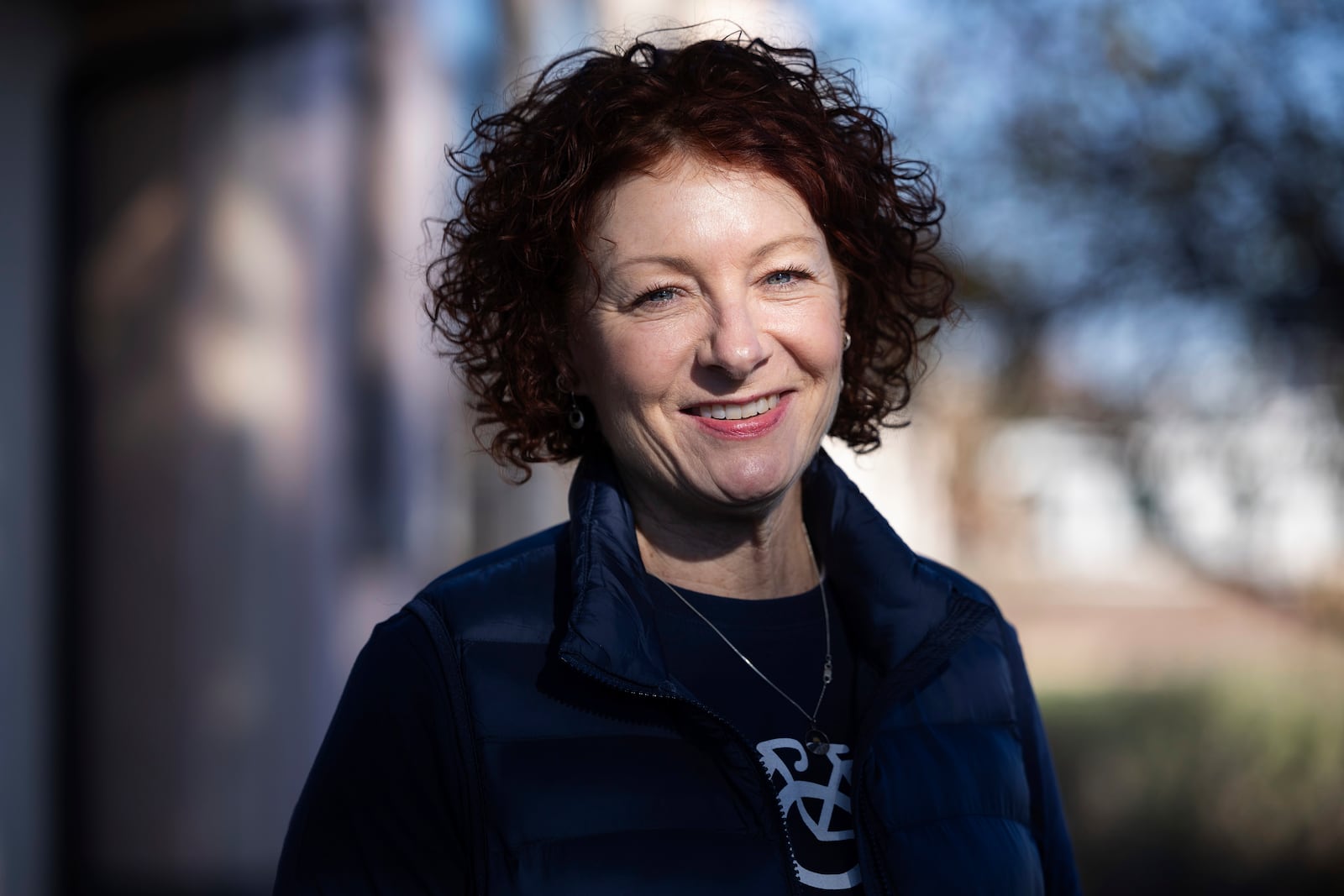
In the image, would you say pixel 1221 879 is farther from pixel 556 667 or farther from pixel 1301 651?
pixel 556 667

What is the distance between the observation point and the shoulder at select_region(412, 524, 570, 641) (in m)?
1.52

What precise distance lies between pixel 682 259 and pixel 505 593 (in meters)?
0.47

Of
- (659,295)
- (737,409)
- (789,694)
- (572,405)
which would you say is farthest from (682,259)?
(789,694)

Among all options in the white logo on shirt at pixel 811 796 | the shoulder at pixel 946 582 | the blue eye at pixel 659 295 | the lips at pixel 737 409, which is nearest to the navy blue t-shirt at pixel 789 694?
the white logo on shirt at pixel 811 796

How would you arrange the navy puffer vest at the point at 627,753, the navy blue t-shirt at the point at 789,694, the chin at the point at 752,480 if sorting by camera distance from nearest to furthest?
the navy puffer vest at the point at 627,753 → the navy blue t-shirt at the point at 789,694 → the chin at the point at 752,480

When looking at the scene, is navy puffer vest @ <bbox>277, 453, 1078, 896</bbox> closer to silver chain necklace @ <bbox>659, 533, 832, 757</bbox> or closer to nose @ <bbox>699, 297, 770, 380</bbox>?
silver chain necklace @ <bbox>659, 533, 832, 757</bbox>

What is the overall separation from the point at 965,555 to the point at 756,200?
29.1 ft

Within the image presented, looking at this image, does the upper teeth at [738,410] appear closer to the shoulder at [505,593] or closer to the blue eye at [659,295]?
the blue eye at [659,295]

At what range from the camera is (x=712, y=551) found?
5.67 feet

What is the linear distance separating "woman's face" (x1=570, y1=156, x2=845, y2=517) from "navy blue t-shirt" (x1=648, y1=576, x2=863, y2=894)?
0.16 metres

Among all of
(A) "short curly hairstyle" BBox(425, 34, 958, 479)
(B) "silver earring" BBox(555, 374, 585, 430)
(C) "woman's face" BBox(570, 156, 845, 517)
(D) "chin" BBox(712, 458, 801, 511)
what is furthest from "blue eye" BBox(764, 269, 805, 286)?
(B) "silver earring" BBox(555, 374, 585, 430)

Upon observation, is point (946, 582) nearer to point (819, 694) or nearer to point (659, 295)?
point (819, 694)

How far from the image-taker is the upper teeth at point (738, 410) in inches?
63.1

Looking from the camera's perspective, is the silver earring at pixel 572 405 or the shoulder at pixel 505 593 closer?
the shoulder at pixel 505 593
